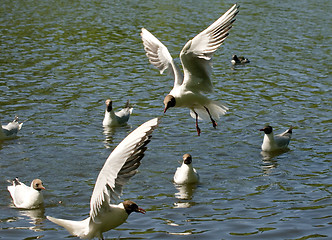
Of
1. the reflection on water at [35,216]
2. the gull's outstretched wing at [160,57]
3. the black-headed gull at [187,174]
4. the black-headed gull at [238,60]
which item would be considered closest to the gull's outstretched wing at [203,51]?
the gull's outstretched wing at [160,57]

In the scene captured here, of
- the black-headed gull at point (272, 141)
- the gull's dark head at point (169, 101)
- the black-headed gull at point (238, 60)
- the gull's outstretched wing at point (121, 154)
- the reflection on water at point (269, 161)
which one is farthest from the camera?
the black-headed gull at point (238, 60)

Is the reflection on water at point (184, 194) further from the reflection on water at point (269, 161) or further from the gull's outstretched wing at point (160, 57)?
the gull's outstretched wing at point (160, 57)

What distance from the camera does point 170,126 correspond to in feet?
56.0

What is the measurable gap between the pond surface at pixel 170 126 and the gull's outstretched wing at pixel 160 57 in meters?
2.18

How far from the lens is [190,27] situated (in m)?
32.1

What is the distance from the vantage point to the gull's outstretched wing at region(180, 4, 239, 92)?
34.0ft

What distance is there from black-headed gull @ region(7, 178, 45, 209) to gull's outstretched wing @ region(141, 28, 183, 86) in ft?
11.2

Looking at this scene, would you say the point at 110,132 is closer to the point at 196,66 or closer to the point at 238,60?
the point at 196,66

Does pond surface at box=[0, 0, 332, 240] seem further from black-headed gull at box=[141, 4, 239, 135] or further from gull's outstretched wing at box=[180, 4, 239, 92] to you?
gull's outstretched wing at box=[180, 4, 239, 92]

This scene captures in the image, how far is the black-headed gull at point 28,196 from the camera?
11336 mm

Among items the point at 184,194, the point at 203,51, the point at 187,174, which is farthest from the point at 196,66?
the point at 184,194

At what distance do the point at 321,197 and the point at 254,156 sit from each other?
308 cm

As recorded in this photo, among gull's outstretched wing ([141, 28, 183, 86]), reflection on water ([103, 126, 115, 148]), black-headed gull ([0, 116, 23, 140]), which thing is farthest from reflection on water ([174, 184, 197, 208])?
black-headed gull ([0, 116, 23, 140])

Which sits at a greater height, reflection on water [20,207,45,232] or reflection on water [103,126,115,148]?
reflection on water [103,126,115,148]
